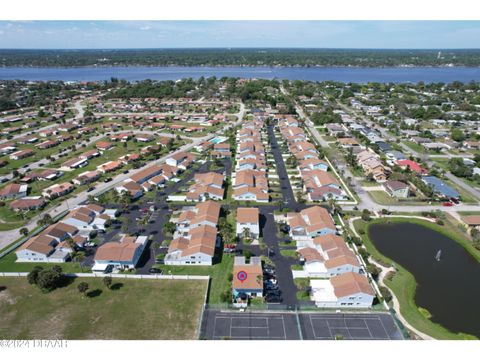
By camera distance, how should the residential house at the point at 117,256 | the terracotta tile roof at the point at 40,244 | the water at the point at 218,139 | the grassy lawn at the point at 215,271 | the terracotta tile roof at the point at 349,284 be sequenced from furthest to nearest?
1. the water at the point at 218,139
2. the terracotta tile roof at the point at 40,244
3. the residential house at the point at 117,256
4. the grassy lawn at the point at 215,271
5. the terracotta tile roof at the point at 349,284

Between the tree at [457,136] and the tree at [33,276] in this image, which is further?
the tree at [457,136]

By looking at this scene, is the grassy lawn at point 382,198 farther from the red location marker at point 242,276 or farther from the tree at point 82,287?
the tree at point 82,287

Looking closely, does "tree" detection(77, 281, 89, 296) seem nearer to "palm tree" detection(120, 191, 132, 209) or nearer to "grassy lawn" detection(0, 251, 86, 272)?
"grassy lawn" detection(0, 251, 86, 272)

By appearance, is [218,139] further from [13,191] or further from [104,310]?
[104,310]

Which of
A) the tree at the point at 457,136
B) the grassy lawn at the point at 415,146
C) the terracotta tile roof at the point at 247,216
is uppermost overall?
the tree at the point at 457,136

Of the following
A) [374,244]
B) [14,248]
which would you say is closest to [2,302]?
[14,248]

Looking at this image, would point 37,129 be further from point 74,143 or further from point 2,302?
point 2,302

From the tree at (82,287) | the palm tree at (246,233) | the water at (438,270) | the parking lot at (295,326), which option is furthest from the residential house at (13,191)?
the water at (438,270)

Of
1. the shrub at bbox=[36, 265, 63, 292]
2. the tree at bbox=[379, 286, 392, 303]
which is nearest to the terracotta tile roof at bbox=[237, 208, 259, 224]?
the tree at bbox=[379, 286, 392, 303]
